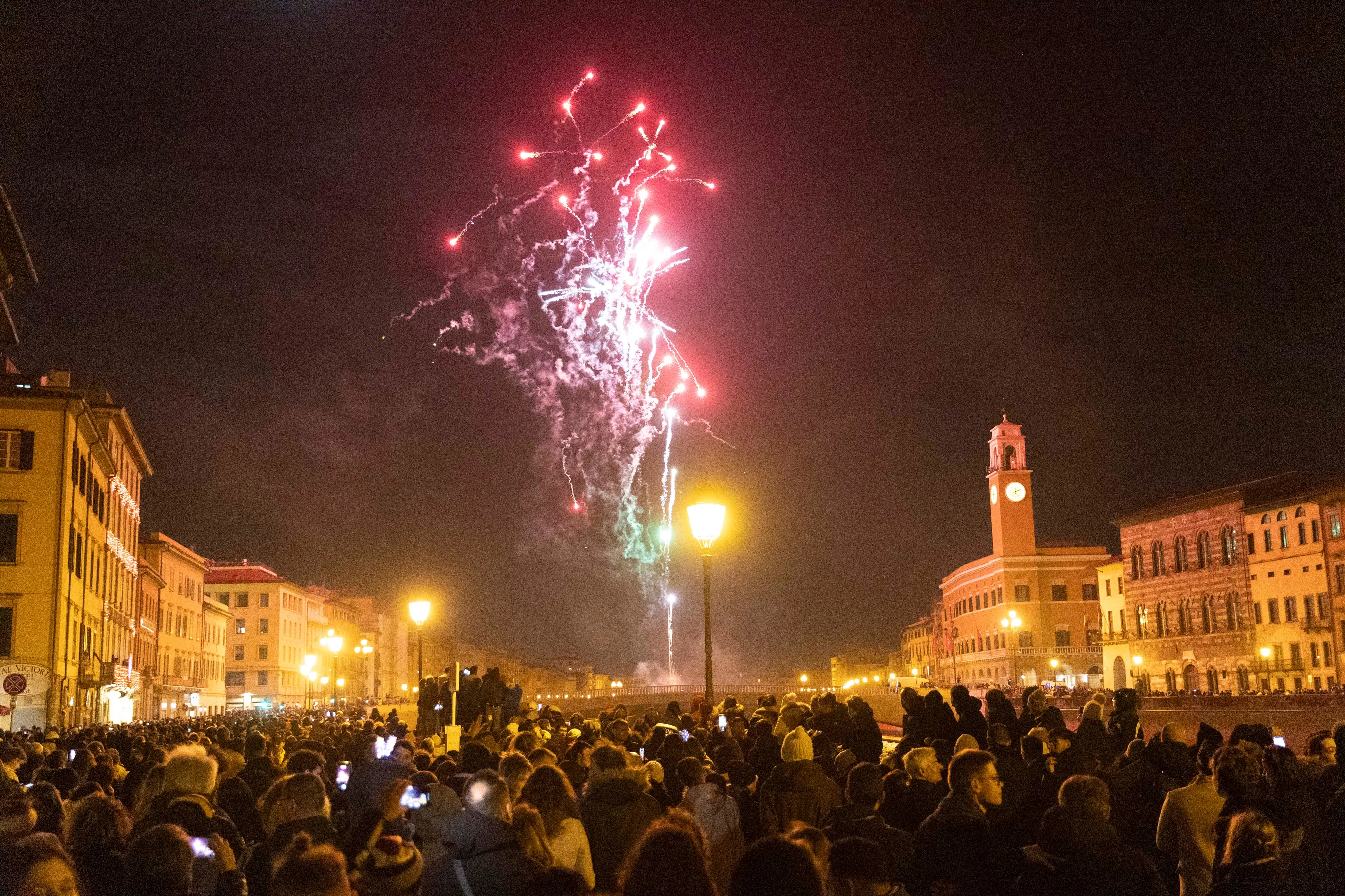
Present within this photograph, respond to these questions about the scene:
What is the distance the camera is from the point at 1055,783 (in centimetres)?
892

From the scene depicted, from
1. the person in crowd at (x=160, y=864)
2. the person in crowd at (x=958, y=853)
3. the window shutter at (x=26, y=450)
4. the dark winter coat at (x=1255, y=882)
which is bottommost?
the dark winter coat at (x=1255, y=882)

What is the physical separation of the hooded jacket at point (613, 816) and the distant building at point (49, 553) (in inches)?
1300

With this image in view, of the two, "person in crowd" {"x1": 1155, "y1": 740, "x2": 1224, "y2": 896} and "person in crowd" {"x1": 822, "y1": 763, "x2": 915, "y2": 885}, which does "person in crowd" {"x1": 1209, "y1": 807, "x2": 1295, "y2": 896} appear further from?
"person in crowd" {"x1": 822, "y1": 763, "x2": 915, "y2": 885}

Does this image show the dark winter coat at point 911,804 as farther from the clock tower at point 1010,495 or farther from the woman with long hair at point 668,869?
the clock tower at point 1010,495

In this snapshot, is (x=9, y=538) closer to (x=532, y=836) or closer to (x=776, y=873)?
(x=532, y=836)

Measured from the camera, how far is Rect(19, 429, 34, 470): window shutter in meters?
42.2

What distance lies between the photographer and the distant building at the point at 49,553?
40844 millimetres

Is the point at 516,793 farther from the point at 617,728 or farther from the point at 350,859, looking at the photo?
the point at 617,728

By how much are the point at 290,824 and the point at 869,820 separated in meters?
2.95

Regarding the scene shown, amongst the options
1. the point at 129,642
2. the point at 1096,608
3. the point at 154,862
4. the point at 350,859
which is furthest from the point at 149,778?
the point at 1096,608

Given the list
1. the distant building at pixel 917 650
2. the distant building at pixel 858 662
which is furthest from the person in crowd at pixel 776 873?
the distant building at pixel 858 662

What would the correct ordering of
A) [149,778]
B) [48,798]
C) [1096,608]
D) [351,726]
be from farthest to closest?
1. [1096,608]
2. [351,726]
3. [48,798]
4. [149,778]

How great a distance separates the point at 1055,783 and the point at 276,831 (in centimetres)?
522

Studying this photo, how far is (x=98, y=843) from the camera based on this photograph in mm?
5758
